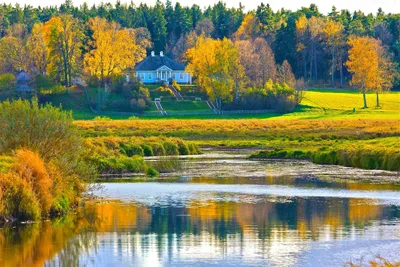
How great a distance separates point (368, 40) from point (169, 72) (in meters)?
31.0

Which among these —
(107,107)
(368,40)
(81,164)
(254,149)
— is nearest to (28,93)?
(107,107)

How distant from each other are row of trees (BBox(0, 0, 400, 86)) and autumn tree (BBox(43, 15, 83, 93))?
13794 mm

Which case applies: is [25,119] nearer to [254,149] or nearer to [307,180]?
[307,180]

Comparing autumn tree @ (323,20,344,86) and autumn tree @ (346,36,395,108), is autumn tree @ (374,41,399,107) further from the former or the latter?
autumn tree @ (323,20,344,86)

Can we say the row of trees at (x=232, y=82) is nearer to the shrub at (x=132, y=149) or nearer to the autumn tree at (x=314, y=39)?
the autumn tree at (x=314, y=39)

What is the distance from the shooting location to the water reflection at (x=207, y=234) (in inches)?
971

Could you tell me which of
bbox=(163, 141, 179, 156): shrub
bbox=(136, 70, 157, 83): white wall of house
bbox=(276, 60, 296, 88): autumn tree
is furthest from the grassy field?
bbox=(163, 141, 179, 156): shrub

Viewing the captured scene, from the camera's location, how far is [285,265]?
23.3m

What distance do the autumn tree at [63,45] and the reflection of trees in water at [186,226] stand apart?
88.3 metres

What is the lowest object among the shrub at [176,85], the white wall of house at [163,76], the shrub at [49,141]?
the shrub at [49,141]

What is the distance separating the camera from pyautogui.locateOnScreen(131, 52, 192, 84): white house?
138000 millimetres

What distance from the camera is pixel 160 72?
454ft

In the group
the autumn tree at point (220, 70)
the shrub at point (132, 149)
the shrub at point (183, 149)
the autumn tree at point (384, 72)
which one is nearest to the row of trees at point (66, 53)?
the autumn tree at point (220, 70)

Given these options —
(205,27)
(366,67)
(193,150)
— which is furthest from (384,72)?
(193,150)
